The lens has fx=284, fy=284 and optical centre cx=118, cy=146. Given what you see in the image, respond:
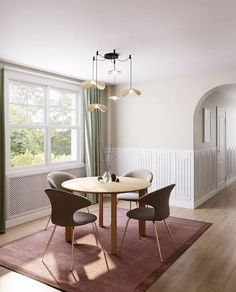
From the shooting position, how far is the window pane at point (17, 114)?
173 inches

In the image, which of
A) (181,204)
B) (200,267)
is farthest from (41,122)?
(200,267)

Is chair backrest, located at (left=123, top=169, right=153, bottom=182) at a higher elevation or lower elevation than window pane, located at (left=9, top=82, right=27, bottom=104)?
lower

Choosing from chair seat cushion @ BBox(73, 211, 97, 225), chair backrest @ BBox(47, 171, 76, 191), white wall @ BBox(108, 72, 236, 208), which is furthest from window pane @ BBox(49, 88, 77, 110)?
chair seat cushion @ BBox(73, 211, 97, 225)

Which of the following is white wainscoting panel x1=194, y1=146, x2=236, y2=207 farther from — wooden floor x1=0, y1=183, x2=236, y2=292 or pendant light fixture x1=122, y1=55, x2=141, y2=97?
pendant light fixture x1=122, y1=55, x2=141, y2=97

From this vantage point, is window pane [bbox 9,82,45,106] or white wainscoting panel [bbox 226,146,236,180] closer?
window pane [bbox 9,82,45,106]

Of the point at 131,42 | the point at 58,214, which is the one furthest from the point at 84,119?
the point at 58,214

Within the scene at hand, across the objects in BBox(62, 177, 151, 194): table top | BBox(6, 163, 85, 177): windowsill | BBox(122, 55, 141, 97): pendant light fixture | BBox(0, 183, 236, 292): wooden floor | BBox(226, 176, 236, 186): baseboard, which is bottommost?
BBox(0, 183, 236, 292): wooden floor

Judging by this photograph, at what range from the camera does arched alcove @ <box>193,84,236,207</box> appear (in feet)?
18.1

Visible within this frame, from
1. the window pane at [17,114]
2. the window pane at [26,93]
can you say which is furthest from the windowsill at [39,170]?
the window pane at [26,93]

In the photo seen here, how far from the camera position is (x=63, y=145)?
5.43m

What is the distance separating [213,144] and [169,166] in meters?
1.60

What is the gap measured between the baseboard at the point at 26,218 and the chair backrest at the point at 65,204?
5.40 ft

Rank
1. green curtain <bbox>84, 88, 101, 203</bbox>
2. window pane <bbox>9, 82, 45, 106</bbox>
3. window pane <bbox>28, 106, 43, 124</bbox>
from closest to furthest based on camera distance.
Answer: window pane <bbox>9, 82, 45, 106</bbox> < window pane <bbox>28, 106, 43, 124</bbox> < green curtain <bbox>84, 88, 101, 203</bbox>

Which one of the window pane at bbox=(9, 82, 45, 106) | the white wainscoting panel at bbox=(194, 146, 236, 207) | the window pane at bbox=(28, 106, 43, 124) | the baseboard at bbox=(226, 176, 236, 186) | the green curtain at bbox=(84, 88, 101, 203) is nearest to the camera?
the window pane at bbox=(9, 82, 45, 106)
